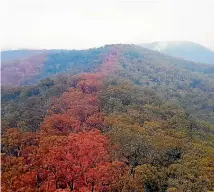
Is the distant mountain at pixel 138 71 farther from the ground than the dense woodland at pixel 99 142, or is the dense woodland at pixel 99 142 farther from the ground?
the dense woodland at pixel 99 142

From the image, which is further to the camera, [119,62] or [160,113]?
[119,62]

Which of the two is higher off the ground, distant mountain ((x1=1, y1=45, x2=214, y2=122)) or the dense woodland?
the dense woodland

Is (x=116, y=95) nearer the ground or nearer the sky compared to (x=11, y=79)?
nearer the sky

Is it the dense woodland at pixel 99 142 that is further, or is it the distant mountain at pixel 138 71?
the distant mountain at pixel 138 71

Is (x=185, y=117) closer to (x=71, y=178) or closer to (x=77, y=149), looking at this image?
(x=77, y=149)

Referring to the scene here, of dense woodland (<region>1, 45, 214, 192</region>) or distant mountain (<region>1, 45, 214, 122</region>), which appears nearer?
dense woodland (<region>1, 45, 214, 192</region>)

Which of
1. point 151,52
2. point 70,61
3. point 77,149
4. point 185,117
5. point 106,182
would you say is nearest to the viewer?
point 106,182

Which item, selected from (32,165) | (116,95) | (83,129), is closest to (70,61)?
(116,95)

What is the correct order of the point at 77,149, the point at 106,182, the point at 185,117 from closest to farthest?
the point at 106,182
the point at 77,149
the point at 185,117
